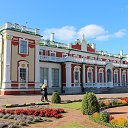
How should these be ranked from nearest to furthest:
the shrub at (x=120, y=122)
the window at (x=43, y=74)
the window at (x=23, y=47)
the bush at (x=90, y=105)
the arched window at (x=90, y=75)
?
the shrub at (x=120, y=122) → the bush at (x=90, y=105) → the window at (x=23, y=47) → the window at (x=43, y=74) → the arched window at (x=90, y=75)

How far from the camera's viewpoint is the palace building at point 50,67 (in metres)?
33.0

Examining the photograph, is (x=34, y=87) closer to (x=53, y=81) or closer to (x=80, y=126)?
(x=53, y=81)

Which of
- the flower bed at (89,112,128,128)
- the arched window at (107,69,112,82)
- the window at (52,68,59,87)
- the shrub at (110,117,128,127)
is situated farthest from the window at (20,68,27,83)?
the shrub at (110,117,128,127)

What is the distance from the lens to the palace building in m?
33.0

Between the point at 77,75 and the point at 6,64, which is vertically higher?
the point at 6,64

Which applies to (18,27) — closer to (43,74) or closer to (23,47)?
(23,47)

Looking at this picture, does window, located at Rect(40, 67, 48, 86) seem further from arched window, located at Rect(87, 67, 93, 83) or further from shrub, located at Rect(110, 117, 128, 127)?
shrub, located at Rect(110, 117, 128, 127)

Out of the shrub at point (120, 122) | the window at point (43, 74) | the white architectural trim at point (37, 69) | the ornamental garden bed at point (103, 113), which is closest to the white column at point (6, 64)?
the white architectural trim at point (37, 69)

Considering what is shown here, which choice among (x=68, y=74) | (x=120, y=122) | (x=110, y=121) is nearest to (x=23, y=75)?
(x=68, y=74)

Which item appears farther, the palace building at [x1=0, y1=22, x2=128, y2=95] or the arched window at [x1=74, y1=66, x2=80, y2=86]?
the arched window at [x1=74, y1=66, x2=80, y2=86]

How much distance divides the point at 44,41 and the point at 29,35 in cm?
673

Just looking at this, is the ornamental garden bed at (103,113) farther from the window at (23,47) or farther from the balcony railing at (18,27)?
the balcony railing at (18,27)

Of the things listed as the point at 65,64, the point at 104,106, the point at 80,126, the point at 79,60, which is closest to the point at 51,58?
the point at 65,64

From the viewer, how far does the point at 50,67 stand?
39062 mm
